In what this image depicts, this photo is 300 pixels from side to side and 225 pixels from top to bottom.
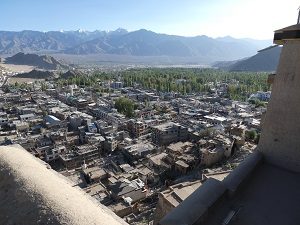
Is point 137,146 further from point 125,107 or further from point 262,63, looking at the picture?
point 262,63

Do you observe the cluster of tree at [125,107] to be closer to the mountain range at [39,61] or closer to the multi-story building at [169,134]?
the multi-story building at [169,134]

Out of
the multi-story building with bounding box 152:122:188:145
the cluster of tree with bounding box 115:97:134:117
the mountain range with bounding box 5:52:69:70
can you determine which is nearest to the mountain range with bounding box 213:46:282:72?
the mountain range with bounding box 5:52:69:70

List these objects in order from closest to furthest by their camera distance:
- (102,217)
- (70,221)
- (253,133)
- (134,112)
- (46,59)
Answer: (70,221), (102,217), (253,133), (134,112), (46,59)

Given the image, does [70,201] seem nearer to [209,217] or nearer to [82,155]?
[209,217]

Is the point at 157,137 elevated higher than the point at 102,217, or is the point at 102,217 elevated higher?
the point at 102,217

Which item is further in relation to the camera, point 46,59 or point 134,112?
point 46,59

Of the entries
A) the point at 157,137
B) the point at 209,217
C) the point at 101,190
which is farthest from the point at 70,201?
the point at 157,137

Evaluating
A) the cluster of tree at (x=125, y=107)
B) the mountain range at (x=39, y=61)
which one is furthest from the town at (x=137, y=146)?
the mountain range at (x=39, y=61)

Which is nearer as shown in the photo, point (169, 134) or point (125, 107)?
point (169, 134)

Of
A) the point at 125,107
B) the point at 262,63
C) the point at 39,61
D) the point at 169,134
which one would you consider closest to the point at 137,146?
the point at 169,134

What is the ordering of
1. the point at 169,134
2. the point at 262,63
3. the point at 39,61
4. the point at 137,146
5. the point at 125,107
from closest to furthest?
the point at 137,146 → the point at 169,134 → the point at 125,107 → the point at 262,63 → the point at 39,61
